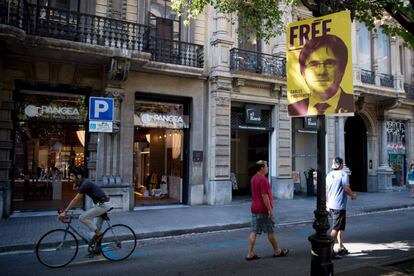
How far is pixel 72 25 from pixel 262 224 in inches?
363

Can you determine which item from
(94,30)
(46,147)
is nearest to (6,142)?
(46,147)

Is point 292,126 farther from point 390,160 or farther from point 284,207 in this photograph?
point 390,160

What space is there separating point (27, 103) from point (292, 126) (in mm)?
11540

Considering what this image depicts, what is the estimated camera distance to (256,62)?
16.1m

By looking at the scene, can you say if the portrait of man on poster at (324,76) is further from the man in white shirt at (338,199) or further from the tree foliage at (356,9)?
the man in white shirt at (338,199)

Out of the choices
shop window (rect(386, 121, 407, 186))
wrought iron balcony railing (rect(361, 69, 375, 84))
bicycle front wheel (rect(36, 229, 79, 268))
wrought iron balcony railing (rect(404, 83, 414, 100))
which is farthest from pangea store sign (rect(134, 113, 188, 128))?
wrought iron balcony railing (rect(404, 83, 414, 100))

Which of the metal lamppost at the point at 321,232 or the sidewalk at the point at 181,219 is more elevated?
the metal lamppost at the point at 321,232

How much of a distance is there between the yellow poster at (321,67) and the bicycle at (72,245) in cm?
434

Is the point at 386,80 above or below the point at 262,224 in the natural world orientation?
above

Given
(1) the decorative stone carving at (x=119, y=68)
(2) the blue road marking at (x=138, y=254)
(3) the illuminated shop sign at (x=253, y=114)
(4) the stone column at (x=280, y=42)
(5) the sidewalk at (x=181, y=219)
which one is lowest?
(2) the blue road marking at (x=138, y=254)

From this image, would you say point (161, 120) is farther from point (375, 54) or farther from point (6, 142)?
point (375, 54)

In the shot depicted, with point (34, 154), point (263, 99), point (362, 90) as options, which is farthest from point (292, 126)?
point (34, 154)

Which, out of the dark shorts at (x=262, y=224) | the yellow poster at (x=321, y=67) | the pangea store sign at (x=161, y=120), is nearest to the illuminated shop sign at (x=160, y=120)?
the pangea store sign at (x=161, y=120)

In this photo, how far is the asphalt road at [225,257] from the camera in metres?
6.30
